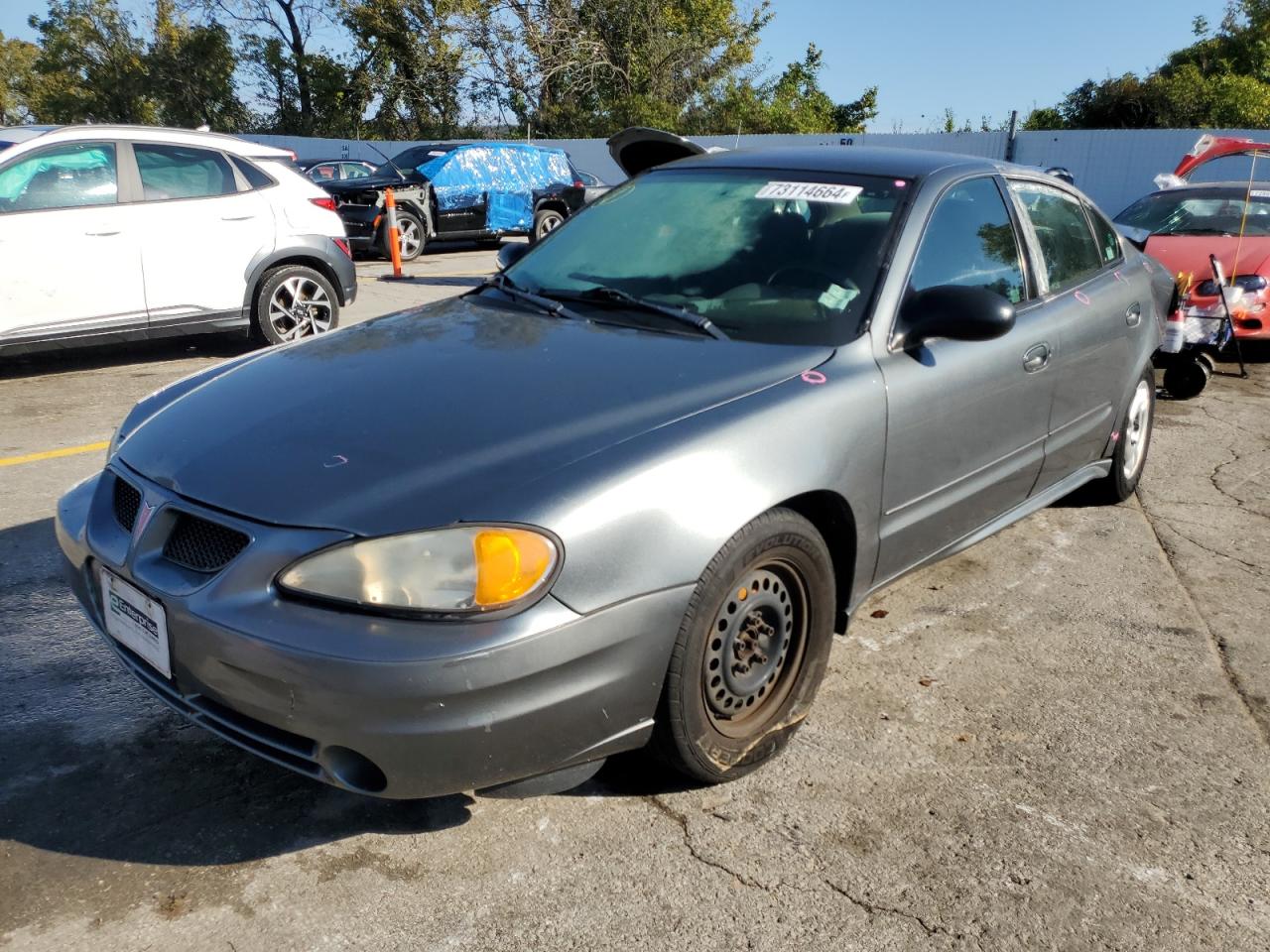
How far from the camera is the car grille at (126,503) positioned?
2547 millimetres

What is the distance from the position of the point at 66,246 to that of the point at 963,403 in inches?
229

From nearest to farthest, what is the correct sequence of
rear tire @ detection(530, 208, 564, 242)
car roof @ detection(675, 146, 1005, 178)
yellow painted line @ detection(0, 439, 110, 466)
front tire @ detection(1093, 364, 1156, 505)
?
car roof @ detection(675, 146, 1005, 178) → front tire @ detection(1093, 364, 1156, 505) → yellow painted line @ detection(0, 439, 110, 466) → rear tire @ detection(530, 208, 564, 242)

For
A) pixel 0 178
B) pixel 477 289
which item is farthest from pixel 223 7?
pixel 477 289

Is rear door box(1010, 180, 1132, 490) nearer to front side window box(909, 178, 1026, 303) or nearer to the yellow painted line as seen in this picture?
front side window box(909, 178, 1026, 303)

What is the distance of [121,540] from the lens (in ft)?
8.23

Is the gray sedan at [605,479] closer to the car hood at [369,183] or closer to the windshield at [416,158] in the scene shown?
the car hood at [369,183]

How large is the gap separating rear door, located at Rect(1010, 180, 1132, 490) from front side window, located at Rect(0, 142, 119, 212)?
5.74 metres

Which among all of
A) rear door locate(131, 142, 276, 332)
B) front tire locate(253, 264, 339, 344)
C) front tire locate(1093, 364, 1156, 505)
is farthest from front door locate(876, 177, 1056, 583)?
rear door locate(131, 142, 276, 332)

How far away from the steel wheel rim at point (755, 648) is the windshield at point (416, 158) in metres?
14.6

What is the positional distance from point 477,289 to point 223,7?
148ft

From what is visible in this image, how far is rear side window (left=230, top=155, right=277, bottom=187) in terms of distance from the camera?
7539 millimetres

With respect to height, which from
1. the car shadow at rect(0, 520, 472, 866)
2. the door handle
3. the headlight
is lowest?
the car shadow at rect(0, 520, 472, 866)

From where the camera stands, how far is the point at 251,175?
25.0 feet

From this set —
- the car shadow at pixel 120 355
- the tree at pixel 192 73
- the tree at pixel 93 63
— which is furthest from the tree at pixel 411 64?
the car shadow at pixel 120 355
